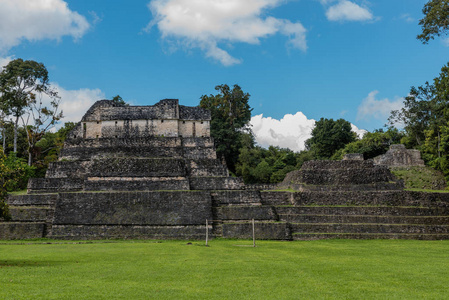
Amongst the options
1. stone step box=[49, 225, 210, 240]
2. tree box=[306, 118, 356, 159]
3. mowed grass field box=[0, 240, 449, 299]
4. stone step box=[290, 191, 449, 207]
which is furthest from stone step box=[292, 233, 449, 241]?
tree box=[306, 118, 356, 159]

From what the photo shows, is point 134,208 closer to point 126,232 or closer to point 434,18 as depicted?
point 126,232

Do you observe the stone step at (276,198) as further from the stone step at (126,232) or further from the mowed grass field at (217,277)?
the mowed grass field at (217,277)

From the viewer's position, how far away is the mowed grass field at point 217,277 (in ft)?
20.7

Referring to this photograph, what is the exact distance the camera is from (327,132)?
43.2m

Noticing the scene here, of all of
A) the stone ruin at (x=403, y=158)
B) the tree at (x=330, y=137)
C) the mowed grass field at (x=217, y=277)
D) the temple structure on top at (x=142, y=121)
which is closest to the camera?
the mowed grass field at (x=217, y=277)

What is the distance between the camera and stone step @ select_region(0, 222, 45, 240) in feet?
56.1

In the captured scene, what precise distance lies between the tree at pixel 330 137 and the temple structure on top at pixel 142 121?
20.2m

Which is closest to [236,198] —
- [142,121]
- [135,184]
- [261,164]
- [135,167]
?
[135,184]

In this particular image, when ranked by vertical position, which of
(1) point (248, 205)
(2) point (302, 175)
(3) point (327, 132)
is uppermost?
(3) point (327, 132)

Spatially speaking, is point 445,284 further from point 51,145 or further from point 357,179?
point 51,145

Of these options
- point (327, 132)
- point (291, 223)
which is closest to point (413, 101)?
point (327, 132)

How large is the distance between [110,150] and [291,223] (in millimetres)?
11339

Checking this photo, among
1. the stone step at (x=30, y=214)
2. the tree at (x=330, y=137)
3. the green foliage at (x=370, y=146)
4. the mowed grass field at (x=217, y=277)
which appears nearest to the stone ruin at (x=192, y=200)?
the stone step at (x=30, y=214)

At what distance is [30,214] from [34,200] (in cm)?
141
